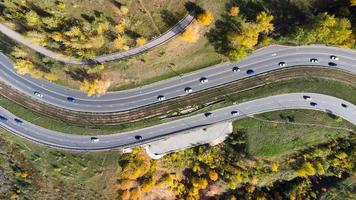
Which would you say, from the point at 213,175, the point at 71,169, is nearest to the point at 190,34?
the point at 213,175

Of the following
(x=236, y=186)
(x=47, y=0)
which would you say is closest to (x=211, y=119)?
(x=236, y=186)

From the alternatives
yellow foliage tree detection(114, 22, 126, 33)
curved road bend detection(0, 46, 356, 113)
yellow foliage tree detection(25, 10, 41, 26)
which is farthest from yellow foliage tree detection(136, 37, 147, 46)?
yellow foliage tree detection(25, 10, 41, 26)

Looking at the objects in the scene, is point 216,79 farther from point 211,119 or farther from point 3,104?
point 3,104

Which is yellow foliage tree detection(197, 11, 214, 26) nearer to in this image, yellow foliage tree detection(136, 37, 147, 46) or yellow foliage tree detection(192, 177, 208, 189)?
yellow foliage tree detection(136, 37, 147, 46)

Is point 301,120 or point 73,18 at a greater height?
point 73,18

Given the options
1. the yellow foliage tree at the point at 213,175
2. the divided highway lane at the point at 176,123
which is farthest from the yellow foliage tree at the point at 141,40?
the yellow foliage tree at the point at 213,175

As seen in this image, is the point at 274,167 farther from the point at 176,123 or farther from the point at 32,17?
the point at 32,17

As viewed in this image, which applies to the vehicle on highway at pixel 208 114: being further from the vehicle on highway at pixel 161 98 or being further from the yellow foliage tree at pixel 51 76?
the yellow foliage tree at pixel 51 76
